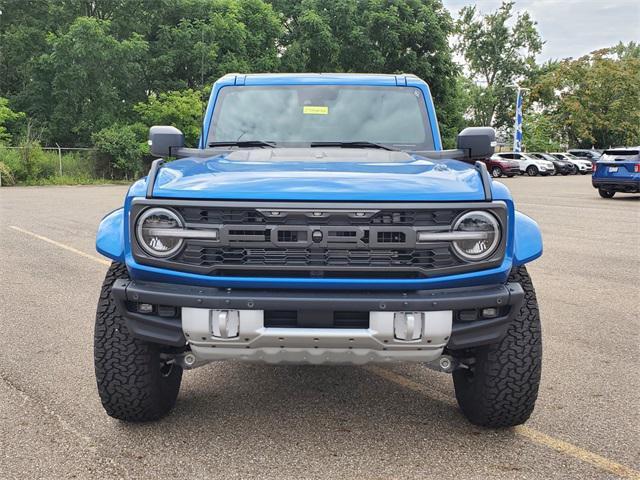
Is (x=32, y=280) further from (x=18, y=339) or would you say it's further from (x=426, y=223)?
(x=426, y=223)

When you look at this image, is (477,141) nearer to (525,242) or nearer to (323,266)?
(525,242)

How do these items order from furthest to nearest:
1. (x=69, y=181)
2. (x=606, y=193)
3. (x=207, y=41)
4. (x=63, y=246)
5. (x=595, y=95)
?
(x=595, y=95), (x=207, y=41), (x=69, y=181), (x=606, y=193), (x=63, y=246)

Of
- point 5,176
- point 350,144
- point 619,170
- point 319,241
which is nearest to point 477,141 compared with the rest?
point 350,144

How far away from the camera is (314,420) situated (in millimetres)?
3396

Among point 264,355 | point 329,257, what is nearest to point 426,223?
point 329,257

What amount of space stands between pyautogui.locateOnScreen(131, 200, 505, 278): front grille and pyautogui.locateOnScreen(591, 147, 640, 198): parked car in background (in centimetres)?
1813

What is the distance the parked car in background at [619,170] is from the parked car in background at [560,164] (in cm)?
2561

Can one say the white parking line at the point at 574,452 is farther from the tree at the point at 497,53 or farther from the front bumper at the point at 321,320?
the tree at the point at 497,53

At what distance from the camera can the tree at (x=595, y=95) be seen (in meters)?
59.6

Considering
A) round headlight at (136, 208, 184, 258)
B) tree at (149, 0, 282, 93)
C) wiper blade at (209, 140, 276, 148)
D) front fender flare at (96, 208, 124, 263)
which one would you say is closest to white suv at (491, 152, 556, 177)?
tree at (149, 0, 282, 93)

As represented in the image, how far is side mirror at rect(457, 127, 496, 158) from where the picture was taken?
408 centimetres

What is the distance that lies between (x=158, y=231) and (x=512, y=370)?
180 centimetres

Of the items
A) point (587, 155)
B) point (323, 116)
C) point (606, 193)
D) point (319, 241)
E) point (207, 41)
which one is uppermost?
point (207, 41)

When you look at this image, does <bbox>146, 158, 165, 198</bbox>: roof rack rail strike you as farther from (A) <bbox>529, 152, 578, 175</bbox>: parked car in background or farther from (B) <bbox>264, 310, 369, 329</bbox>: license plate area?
(A) <bbox>529, 152, 578, 175</bbox>: parked car in background
